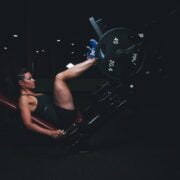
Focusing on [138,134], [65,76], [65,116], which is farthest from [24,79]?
[138,134]

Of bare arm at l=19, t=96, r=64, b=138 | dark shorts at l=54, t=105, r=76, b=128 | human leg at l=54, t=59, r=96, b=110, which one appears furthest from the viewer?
dark shorts at l=54, t=105, r=76, b=128

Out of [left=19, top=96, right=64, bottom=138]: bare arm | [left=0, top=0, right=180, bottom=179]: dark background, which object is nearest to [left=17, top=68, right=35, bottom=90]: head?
[left=19, top=96, right=64, bottom=138]: bare arm

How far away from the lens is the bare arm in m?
3.67

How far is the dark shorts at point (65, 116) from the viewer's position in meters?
3.91

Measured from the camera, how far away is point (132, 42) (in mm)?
4004

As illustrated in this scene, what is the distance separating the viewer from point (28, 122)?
3.67m

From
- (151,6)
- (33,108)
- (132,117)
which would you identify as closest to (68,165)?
(33,108)

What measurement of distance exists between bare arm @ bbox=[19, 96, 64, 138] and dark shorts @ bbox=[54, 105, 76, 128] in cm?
21

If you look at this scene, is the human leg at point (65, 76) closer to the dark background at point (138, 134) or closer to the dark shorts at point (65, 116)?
the dark shorts at point (65, 116)

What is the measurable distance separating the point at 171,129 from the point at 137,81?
1247 millimetres

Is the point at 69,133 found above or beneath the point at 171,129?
above

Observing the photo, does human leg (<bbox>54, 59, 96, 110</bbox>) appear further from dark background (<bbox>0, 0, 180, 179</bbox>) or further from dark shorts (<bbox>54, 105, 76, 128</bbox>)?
dark background (<bbox>0, 0, 180, 179</bbox>)

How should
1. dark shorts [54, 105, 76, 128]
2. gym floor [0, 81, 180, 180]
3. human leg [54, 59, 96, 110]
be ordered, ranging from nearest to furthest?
1. gym floor [0, 81, 180, 180]
2. human leg [54, 59, 96, 110]
3. dark shorts [54, 105, 76, 128]

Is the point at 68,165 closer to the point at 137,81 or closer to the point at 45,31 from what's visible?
the point at 137,81
